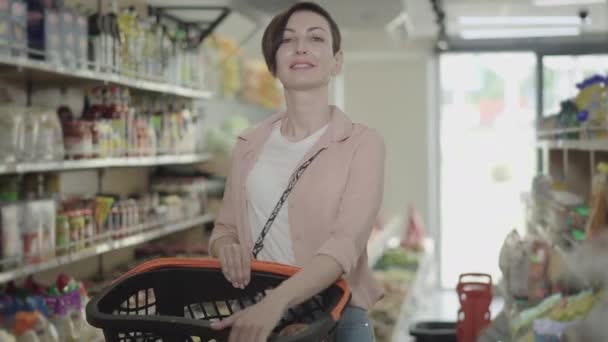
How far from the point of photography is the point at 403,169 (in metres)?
9.62

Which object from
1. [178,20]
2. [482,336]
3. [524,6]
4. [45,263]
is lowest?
[482,336]

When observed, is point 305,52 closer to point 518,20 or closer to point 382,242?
point 382,242

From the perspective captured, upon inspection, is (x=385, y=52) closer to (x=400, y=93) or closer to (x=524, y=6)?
(x=400, y=93)

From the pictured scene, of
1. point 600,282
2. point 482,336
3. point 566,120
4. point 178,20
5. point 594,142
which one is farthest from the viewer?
point 178,20

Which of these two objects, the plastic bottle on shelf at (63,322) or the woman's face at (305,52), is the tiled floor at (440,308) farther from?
the woman's face at (305,52)

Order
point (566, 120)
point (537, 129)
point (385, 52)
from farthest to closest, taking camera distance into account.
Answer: point (385, 52)
point (537, 129)
point (566, 120)

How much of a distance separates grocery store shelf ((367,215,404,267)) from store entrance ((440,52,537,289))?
2.42ft

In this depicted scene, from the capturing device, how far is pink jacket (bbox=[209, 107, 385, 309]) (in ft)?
5.05

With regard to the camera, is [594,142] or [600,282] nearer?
[600,282]

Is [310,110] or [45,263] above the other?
[310,110]

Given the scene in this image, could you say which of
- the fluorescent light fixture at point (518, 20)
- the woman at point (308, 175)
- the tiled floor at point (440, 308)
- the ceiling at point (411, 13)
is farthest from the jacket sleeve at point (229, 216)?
the fluorescent light fixture at point (518, 20)

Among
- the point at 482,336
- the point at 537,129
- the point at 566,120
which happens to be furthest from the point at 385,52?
the point at 482,336

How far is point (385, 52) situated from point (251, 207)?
8.03m

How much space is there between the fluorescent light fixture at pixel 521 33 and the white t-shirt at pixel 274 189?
769 centimetres
